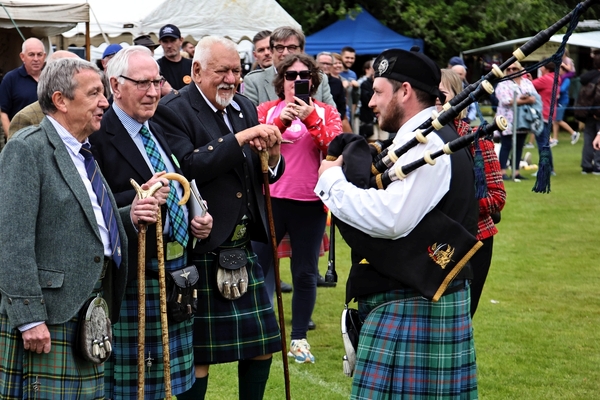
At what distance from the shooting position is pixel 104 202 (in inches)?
137

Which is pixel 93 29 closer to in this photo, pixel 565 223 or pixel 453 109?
pixel 565 223

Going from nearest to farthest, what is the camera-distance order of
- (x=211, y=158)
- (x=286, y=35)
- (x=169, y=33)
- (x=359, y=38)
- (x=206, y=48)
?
(x=211, y=158), (x=206, y=48), (x=286, y=35), (x=169, y=33), (x=359, y=38)

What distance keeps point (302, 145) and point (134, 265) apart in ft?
7.31

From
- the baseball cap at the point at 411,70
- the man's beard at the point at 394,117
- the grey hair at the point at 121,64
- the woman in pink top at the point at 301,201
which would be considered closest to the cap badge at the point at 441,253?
the man's beard at the point at 394,117

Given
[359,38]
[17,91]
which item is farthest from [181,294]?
[359,38]

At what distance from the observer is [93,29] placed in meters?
14.9

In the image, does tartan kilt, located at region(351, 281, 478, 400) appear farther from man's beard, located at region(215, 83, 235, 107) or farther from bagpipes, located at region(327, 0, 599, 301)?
A: man's beard, located at region(215, 83, 235, 107)

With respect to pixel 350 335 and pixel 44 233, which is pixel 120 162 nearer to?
pixel 44 233

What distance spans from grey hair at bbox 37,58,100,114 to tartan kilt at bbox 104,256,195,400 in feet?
3.12

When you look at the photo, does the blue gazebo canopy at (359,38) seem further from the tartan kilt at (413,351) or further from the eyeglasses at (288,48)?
the tartan kilt at (413,351)

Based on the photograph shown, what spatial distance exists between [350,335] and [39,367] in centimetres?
135

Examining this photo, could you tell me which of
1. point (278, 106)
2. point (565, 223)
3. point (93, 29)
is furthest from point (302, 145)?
point (93, 29)

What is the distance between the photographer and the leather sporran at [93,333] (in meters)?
3.32

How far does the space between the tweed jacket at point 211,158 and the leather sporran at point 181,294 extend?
0.66ft
